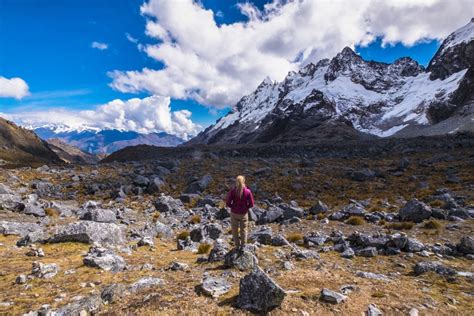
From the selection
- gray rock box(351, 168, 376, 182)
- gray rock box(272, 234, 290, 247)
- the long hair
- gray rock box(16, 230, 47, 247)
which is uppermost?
gray rock box(351, 168, 376, 182)

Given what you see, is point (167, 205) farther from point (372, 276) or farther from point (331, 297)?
point (331, 297)

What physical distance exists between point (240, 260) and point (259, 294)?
9.27ft

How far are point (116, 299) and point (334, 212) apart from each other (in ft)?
51.6

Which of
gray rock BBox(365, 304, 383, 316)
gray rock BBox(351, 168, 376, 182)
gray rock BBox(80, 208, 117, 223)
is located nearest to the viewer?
gray rock BBox(365, 304, 383, 316)

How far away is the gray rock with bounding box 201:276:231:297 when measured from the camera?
27.6ft

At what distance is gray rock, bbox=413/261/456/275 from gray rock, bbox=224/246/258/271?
18.0 ft

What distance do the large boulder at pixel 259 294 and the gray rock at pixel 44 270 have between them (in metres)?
5.85

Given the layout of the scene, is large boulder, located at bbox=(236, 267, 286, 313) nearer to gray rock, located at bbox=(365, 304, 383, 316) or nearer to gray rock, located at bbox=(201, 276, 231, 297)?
gray rock, located at bbox=(201, 276, 231, 297)

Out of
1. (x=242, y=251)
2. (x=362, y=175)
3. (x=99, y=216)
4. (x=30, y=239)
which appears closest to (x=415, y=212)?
(x=242, y=251)

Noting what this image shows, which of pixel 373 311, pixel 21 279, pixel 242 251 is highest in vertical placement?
pixel 242 251

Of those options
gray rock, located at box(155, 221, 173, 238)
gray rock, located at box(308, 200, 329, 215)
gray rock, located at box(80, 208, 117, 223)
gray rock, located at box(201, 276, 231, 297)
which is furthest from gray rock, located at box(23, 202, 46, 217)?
gray rock, located at box(308, 200, 329, 215)

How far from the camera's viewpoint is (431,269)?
10.6m

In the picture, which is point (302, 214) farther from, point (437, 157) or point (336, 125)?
point (336, 125)

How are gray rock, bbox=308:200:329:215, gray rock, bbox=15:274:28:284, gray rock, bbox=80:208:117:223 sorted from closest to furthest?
1. gray rock, bbox=15:274:28:284
2. gray rock, bbox=80:208:117:223
3. gray rock, bbox=308:200:329:215
